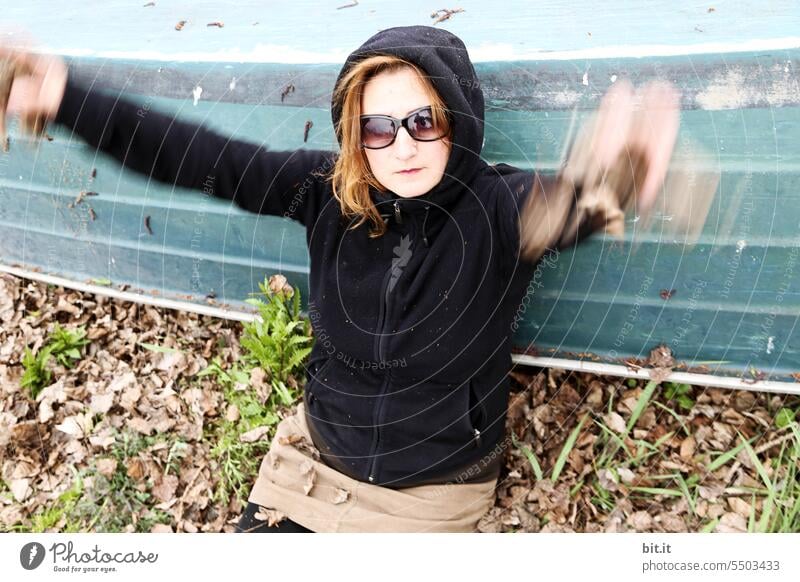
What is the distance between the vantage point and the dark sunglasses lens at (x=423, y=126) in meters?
2.13

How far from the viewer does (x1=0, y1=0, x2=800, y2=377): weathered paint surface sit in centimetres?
238

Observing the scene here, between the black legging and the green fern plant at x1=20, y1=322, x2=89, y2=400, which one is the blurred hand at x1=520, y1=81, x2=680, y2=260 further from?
the green fern plant at x1=20, y1=322, x2=89, y2=400

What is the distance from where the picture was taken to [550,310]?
9.37ft

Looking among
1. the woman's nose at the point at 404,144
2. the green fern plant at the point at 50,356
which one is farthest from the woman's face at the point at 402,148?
the green fern plant at the point at 50,356

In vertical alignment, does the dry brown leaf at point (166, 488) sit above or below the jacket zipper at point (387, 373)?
below

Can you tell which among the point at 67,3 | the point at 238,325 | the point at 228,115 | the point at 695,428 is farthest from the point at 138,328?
the point at 695,428

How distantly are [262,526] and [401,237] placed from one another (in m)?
1.14

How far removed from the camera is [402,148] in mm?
2170

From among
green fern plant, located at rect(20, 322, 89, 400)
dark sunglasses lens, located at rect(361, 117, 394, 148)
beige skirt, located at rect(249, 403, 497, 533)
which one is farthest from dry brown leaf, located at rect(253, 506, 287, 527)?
green fern plant, located at rect(20, 322, 89, 400)

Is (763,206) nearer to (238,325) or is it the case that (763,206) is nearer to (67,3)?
→ (238,325)

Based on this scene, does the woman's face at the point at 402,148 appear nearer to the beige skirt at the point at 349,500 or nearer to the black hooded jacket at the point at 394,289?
the black hooded jacket at the point at 394,289

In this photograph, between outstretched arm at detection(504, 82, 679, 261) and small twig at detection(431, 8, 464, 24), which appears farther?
small twig at detection(431, 8, 464, 24)

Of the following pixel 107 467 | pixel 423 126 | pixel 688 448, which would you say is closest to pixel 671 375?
pixel 688 448
